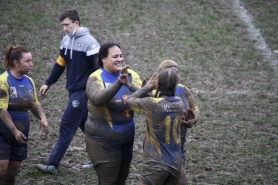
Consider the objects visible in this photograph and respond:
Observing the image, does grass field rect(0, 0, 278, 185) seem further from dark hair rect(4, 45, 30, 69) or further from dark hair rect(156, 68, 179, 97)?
dark hair rect(156, 68, 179, 97)

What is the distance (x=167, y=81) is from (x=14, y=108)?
1.81m

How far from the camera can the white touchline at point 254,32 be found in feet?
39.7

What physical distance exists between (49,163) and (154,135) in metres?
2.57

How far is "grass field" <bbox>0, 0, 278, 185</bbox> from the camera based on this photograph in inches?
290

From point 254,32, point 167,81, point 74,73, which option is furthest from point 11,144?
point 254,32

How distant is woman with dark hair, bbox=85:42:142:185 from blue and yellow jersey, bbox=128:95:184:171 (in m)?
0.27

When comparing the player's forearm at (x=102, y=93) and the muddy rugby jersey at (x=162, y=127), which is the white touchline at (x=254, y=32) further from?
the player's forearm at (x=102, y=93)

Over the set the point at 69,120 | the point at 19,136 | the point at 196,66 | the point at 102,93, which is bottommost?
the point at 196,66

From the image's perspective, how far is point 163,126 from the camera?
485 centimetres

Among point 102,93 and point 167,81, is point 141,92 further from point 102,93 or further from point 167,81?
point 102,93

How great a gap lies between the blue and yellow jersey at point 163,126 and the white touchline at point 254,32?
709 centimetres

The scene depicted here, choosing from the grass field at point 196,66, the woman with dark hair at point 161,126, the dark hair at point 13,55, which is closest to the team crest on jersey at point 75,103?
the grass field at point 196,66

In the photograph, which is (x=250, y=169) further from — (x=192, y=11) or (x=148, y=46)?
(x=192, y=11)

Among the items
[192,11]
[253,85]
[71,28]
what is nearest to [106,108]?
[71,28]
